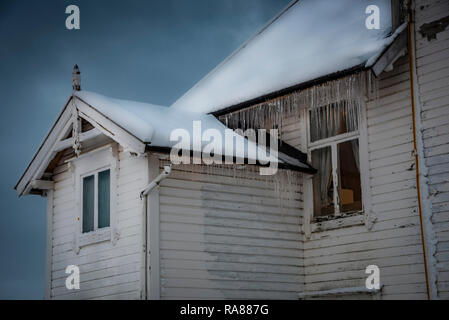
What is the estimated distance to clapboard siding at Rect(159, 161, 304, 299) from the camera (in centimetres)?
1147

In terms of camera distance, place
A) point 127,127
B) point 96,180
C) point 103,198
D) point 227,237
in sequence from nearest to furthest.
Result: point 127,127
point 227,237
point 103,198
point 96,180

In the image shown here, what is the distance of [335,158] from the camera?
13078 millimetres

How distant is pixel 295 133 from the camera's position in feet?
45.3

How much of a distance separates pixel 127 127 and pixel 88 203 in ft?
6.64

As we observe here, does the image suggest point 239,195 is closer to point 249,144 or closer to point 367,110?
point 249,144

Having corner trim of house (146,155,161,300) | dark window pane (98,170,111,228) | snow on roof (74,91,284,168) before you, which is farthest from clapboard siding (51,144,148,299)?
A: snow on roof (74,91,284,168)

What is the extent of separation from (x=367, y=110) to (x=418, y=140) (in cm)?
135

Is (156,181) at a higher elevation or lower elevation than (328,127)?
lower

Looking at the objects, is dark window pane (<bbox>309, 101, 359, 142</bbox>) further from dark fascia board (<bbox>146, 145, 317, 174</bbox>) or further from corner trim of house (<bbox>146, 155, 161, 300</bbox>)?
corner trim of house (<bbox>146, 155, 161, 300</bbox>)

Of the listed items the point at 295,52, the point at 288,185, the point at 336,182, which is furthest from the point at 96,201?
the point at 295,52

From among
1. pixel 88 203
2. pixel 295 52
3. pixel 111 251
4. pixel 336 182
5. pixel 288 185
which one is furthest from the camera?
pixel 295 52

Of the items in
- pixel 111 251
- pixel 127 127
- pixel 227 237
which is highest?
pixel 127 127

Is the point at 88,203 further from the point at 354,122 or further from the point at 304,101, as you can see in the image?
the point at 354,122
